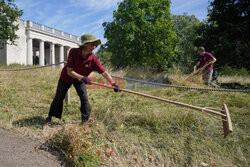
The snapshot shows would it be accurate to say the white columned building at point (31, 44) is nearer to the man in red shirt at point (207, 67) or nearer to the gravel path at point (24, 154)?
the man in red shirt at point (207, 67)

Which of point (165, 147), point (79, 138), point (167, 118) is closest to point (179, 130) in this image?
point (167, 118)

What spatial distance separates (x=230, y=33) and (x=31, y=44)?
27.1 metres

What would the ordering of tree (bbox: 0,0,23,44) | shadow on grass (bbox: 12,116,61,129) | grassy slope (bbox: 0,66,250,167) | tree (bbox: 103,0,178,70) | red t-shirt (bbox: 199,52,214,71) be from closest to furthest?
grassy slope (bbox: 0,66,250,167), shadow on grass (bbox: 12,116,61,129), red t-shirt (bbox: 199,52,214,71), tree (bbox: 0,0,23,44), tree (bbox: 103,0,178,70)

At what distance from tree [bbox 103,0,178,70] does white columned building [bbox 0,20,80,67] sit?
1321cm

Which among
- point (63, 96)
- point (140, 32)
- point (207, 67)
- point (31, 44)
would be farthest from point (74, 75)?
point (31, 44)

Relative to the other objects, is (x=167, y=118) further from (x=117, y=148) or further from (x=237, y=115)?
(x=237, y=115)

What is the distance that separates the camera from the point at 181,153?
2.37 m

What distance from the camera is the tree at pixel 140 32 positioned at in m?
13.2

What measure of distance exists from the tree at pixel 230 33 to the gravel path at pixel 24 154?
35.7 ft

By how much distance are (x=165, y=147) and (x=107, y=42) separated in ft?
42.2

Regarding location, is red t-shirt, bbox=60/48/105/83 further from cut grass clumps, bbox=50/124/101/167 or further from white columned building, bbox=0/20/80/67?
white columned building, bbox=0/20/80/67

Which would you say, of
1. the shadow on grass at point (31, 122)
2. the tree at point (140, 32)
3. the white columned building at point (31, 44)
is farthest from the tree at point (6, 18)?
the white columned building at point (31, 44)

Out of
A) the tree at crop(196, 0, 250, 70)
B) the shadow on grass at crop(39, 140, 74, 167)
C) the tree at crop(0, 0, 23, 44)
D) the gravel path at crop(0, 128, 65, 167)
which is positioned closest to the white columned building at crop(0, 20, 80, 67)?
the tree at crop(0, 0, 23, 44)

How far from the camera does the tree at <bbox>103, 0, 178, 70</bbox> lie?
1323 cm
